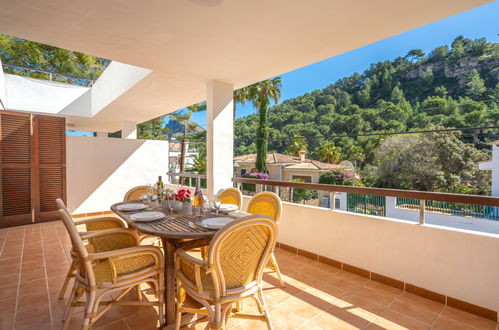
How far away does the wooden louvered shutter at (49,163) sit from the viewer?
15.0ft

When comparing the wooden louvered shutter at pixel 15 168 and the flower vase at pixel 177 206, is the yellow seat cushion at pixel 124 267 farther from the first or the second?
the wooden louvered shutter at pixel 15 168

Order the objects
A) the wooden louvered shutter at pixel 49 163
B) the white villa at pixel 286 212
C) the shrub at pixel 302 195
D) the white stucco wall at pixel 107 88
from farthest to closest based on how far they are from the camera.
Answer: the wooden louvered shutter at pixel 49 163 < the white stucco wall at pixel 107 88 < the shrub at pixel 302 195 < the white villa at pixel 286 212

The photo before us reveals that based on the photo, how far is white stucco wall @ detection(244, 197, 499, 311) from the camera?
6.56ft

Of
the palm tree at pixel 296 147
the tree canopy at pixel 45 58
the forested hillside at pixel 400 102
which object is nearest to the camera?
the tree canopy at pixel 45 58

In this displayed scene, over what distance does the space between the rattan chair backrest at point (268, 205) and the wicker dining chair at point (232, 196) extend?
0.79ft

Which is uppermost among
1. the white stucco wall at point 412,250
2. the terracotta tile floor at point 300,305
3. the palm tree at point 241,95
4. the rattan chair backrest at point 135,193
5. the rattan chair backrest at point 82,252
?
the palm tree at point 241,95

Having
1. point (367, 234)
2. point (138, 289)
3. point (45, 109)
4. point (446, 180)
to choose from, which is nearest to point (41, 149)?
point (45, 109)

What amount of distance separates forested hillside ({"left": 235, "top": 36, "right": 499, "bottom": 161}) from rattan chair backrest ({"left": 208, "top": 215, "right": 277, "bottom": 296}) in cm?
1670

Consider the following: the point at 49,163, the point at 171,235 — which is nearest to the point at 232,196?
the point at 171,235

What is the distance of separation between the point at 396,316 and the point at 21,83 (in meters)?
8.69

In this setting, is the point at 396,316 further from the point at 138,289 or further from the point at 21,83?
the point at 21,83

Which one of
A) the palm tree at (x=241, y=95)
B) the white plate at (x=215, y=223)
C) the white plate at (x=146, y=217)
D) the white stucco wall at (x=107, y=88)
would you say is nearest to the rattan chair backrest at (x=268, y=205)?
the white plate at (x=215, y=223)

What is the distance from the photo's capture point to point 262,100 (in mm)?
15492

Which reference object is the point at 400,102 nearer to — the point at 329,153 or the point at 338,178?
the point at 329,153
